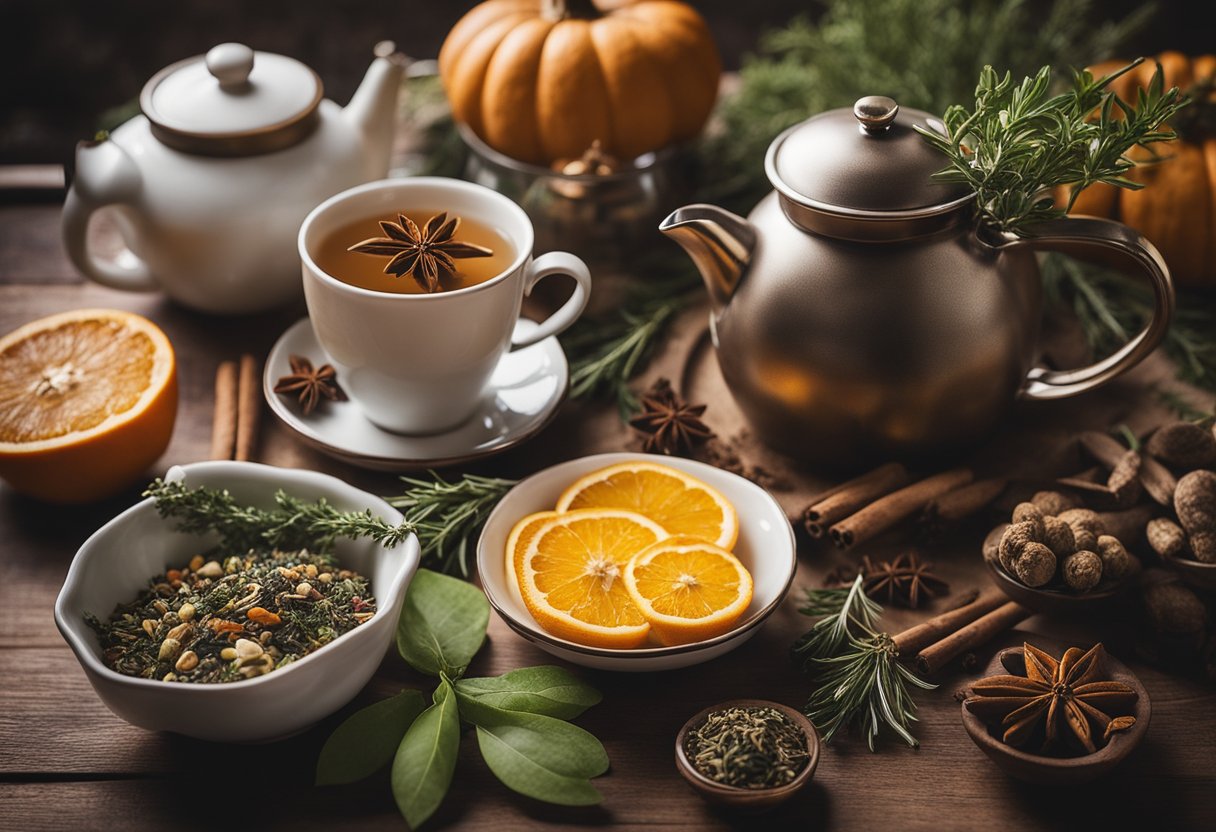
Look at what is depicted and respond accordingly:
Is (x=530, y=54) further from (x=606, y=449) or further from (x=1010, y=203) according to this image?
(x=1010, y=203)

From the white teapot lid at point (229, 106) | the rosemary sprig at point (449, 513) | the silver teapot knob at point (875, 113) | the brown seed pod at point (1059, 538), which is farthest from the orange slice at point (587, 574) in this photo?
the white teapot lid at point (229, 106)

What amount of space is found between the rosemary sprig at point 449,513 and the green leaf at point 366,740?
238 mm

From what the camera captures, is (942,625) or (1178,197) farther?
(1178,197)

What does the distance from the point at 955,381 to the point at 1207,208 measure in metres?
0.75

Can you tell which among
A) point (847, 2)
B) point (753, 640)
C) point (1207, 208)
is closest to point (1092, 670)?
point (753, 640)

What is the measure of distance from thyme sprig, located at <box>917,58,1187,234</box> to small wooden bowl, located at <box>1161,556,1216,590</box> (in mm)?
442

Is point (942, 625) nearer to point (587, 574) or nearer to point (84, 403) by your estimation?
point (587, 574)

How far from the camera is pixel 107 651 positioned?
1163 millimetres

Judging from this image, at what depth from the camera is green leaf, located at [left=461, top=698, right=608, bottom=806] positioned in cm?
109

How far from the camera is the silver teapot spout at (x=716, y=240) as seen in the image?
4.59 feet

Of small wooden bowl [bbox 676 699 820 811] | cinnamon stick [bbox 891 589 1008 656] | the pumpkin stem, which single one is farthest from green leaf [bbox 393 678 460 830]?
the pumpkin stem

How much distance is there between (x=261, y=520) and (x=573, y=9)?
3.64 feet

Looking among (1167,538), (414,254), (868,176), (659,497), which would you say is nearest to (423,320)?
(414,254)

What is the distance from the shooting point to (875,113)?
1318 mm
